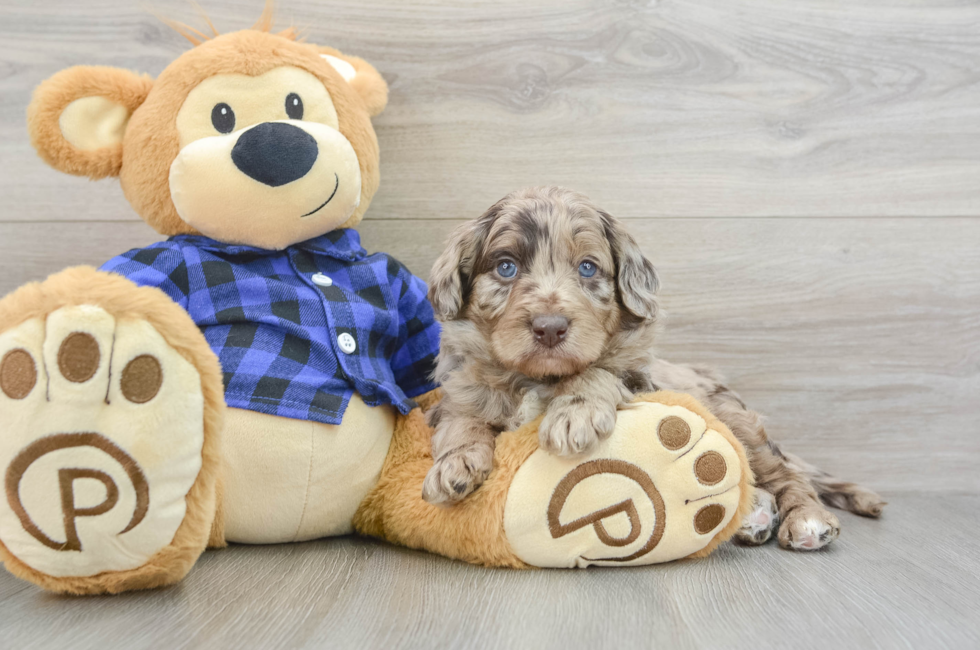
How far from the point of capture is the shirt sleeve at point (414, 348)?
82.4 inches

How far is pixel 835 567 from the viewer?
5.42ft

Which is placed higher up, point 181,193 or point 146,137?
point 146,137

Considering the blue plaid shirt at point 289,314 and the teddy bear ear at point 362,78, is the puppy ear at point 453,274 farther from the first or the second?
the teddy bear ear at point 362,78

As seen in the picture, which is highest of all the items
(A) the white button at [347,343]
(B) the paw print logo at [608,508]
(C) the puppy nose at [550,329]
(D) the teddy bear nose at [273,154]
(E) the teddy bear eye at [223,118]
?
(E) the teddy bear eye at [223,118]

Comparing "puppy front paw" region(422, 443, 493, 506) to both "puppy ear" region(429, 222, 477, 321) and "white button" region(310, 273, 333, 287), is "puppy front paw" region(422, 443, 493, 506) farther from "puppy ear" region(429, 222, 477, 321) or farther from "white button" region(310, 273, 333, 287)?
"white button" region(310, 273, 333, 287)

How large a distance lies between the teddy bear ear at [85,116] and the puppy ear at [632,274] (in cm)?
130

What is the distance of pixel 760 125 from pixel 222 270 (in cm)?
186

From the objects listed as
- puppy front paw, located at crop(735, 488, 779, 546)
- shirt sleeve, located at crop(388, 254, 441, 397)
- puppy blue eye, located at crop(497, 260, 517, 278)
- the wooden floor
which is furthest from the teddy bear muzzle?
puppy front paw, located at crop(735, 488, 779, 546)

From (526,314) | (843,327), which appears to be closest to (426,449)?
(526,314)

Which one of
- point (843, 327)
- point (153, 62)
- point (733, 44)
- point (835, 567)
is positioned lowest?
point (835, 567)

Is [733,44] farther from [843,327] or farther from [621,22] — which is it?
[843,327]

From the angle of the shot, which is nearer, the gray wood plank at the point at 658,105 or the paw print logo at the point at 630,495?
the paw print logo at the point at 630,495

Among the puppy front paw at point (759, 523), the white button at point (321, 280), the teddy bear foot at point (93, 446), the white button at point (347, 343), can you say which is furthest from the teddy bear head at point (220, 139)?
the puppy front paw at point (759, 523)

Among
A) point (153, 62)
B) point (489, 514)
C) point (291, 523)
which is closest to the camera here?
point (489, 514)
